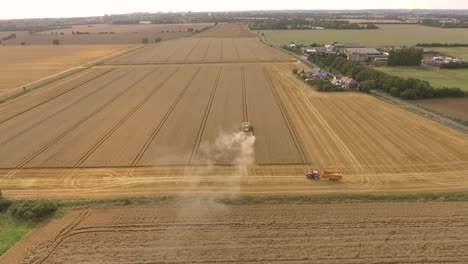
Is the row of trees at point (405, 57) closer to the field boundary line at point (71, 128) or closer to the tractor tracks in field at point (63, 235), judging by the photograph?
the field boundary line at point (71, 128)

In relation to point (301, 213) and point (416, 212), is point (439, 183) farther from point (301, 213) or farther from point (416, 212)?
point (301, 213)

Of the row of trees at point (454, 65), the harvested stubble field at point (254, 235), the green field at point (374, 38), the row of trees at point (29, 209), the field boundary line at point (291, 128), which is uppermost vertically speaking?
the green field at point (374, 38)

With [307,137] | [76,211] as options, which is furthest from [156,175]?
[307,137]

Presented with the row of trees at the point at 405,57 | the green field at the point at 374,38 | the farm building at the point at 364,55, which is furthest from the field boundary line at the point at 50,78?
the row of trees at the point at 405,57

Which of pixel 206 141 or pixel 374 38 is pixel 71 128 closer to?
pixel 206 141

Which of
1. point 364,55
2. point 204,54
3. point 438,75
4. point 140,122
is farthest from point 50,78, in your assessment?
point 438,75

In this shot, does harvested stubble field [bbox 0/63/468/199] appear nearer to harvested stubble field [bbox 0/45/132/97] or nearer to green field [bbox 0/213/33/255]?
green field [bbox 0/213/33/255]
